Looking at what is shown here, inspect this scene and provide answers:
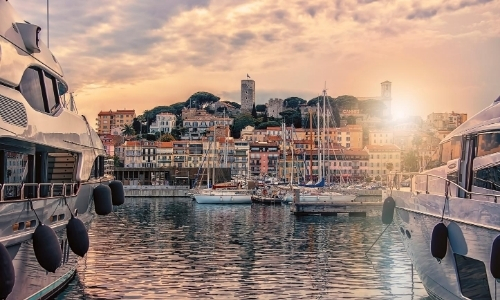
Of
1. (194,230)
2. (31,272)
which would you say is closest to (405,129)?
(194,230)

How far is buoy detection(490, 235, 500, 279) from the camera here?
962cm

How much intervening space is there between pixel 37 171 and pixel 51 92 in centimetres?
214

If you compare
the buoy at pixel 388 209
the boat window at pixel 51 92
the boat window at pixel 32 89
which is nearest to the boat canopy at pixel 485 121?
the buoy at pixel 388 209

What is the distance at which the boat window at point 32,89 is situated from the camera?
13656 mm

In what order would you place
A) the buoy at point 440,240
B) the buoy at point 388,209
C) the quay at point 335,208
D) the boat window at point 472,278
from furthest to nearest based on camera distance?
1. the quay at point 335,208
2. the buoy at point 388,209
3. the buoy at point 440,240
4. the boat window at point 472,278

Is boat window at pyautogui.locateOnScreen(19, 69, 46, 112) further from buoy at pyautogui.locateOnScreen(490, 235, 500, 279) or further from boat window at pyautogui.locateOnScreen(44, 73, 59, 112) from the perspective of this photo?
buoy at pyautogui.locateOnScreen(490, 235, 500, 279)

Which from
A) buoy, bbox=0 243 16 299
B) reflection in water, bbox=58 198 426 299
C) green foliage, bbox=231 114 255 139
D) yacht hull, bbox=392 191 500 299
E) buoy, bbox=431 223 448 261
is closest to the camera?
buoy, bbox=0 243 16 299

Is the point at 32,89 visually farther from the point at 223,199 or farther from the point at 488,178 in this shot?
the point at 223,199

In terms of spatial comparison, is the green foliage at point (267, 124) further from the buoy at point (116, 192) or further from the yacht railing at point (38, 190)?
the yacht railing at point (38, 190)

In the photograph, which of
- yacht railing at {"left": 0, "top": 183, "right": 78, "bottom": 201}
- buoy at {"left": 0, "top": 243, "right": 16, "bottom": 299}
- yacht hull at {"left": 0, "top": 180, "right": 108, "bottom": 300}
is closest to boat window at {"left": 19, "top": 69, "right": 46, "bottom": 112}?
yacht railing at {"left": 0, "top": 183, "right": 78, "bottom": 201}

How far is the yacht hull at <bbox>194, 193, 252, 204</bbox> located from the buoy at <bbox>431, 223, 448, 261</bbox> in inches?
2371

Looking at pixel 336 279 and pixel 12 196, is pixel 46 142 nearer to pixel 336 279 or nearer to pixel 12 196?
pixel 12 196

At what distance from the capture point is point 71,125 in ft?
52.2

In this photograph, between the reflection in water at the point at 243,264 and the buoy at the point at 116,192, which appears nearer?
the reflection in water at the point at 243,264
